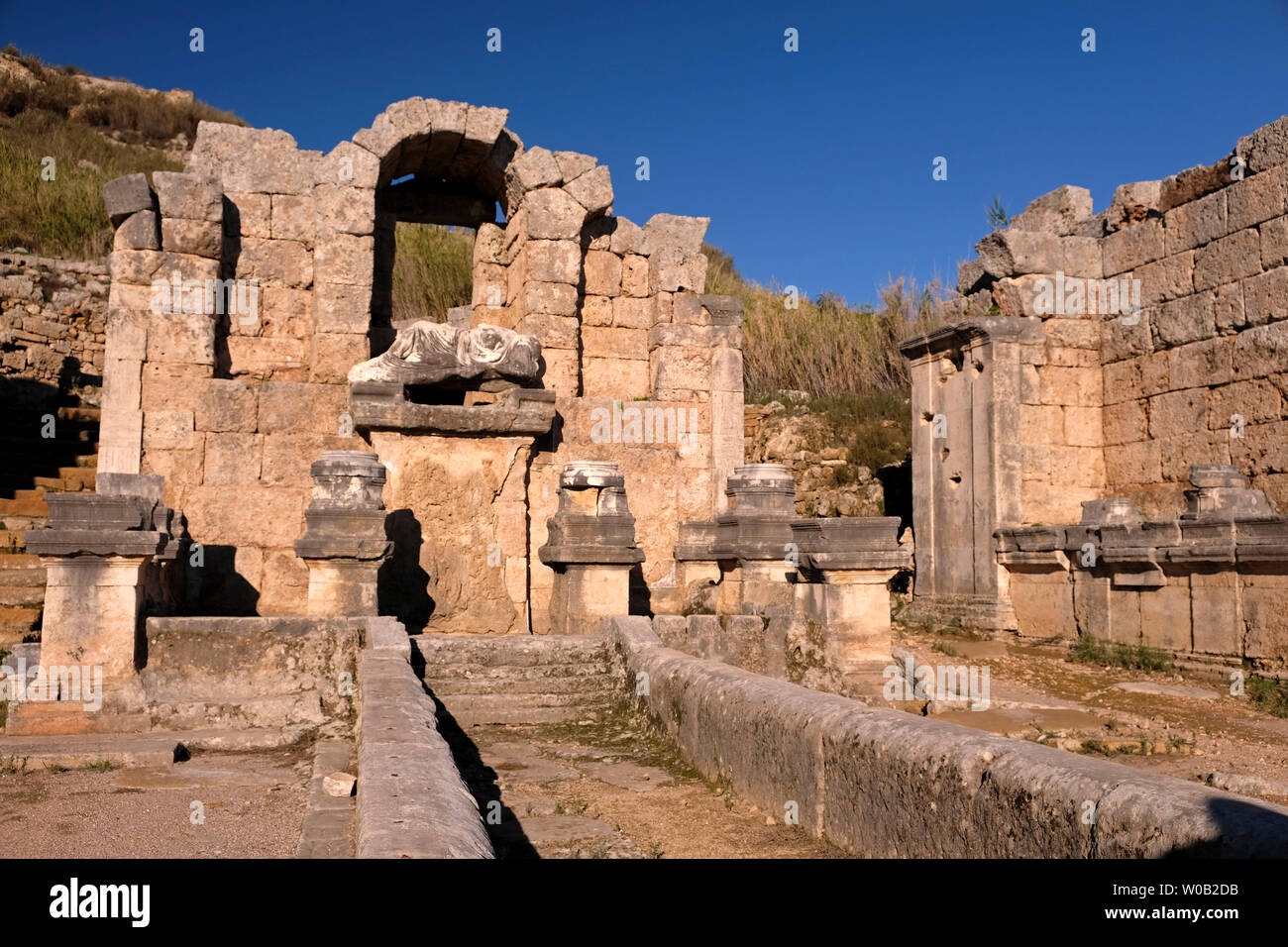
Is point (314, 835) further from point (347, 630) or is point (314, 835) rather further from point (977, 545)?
point (977, 545)

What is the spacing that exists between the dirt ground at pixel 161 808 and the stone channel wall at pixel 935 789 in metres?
1.92

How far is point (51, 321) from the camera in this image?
16.1 m

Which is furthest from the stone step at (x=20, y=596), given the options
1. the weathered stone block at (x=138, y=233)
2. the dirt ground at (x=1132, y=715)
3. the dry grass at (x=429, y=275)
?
the dry grass at (x=429, y=275)

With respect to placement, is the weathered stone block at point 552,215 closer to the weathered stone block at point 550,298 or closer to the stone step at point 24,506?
the weathered stone block at point 550,298

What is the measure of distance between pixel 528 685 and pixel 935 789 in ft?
13.6

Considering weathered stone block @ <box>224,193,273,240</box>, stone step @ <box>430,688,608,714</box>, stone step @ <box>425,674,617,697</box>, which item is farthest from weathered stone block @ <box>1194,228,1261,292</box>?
weathered stone block @ <box>224,193,273,240</box>

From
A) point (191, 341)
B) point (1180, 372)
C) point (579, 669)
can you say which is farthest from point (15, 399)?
point (1180, 372)

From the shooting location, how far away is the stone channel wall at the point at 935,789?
2.40 m

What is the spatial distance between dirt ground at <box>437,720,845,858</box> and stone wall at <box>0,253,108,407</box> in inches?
477

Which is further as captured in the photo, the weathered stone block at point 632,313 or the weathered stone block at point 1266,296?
the weathered stone block at point 632,313

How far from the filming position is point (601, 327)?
1105cm

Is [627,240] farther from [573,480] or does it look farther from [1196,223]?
[1196,223]

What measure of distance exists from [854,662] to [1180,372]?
6.22 meters

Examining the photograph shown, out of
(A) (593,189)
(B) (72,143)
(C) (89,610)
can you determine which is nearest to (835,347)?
(A) (593,189)
